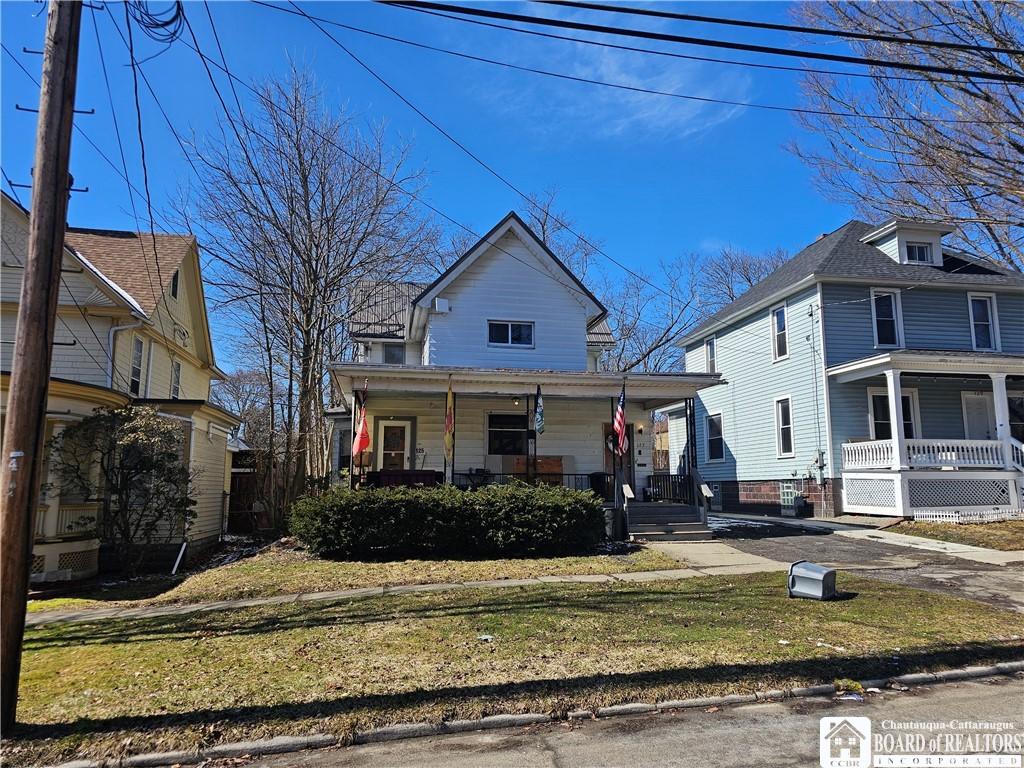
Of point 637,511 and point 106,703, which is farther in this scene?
point 637,511

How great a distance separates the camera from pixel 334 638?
21.7 ft

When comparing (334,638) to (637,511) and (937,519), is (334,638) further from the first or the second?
(937,519)

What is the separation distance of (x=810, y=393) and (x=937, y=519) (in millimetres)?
5248

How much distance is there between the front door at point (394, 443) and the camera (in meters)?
17.5

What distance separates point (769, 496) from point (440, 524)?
554 inches

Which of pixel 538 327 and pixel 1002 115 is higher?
pixel 1002 115

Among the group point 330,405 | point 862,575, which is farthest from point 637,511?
point 330,405

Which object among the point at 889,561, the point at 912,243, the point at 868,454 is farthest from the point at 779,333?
the point at 889,561

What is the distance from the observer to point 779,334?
71.7ft

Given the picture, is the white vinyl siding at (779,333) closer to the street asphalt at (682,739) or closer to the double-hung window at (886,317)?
the double-hung window at (886,317)

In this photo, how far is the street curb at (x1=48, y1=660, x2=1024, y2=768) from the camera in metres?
4.12

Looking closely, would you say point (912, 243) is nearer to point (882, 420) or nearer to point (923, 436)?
point (882, 420)

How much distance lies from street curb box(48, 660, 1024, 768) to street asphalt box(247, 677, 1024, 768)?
0.07 meters

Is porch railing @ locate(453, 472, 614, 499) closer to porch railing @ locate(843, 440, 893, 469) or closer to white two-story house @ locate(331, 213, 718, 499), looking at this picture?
white two-story house @ locate(331, 213, 718, 499)
